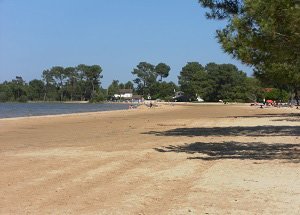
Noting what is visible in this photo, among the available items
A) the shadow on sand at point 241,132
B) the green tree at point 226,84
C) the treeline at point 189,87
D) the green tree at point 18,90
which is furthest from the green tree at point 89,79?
the shadow on sand at point 241,132

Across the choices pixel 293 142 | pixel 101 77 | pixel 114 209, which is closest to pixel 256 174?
pixel 114 209

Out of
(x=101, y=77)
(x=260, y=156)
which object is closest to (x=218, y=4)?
(x=260, y=156)

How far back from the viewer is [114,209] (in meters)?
6.70

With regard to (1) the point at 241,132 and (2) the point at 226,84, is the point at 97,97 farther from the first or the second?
(1) the point at 241,132

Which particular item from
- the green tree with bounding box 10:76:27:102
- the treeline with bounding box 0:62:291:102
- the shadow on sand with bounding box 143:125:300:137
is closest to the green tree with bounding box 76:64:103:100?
the treeline with bounding box 0:62:291:102

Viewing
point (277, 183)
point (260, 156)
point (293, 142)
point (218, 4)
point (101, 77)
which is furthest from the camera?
point (101, 77)

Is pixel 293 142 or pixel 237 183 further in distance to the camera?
pixel 293 142

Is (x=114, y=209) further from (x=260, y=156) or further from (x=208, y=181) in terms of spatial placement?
(x=260, y=156)

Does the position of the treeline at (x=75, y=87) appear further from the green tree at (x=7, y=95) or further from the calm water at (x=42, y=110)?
the calm water at (x=42, y=110)

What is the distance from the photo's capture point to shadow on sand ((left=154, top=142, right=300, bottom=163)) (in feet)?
39.9

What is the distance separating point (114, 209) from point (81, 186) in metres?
1.87

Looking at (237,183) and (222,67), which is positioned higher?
(222,67)

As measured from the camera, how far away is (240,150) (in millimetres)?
13898

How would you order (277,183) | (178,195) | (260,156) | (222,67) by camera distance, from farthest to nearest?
(222,67) < (260,156) < (277,183) < (178,195)
